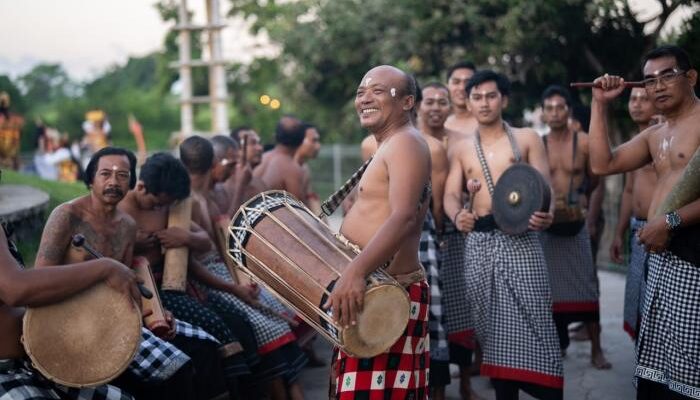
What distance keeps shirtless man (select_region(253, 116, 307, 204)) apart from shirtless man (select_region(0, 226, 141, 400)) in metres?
3.93

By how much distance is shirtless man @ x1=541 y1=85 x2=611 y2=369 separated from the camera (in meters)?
7.23

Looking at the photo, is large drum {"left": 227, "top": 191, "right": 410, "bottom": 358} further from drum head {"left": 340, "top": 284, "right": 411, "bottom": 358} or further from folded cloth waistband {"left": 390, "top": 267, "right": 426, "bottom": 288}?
folded cloth waistband {"left": 390, "top": 267, "right": 426, "bottom": 288}

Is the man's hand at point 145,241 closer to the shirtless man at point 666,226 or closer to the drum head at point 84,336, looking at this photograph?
the drum head at point 84,336

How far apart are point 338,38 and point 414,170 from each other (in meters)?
14.9

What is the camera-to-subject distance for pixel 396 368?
4.07 m

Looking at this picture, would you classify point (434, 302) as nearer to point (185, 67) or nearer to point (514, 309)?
point (514, 309)

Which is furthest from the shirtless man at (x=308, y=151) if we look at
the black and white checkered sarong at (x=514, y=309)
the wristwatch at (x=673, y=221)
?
the wristwatch at (x=673, y=221)

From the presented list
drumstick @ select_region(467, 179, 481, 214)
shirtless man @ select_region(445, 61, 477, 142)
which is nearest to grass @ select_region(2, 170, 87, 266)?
drumstick @ select_region(467, 179, 481, 214)

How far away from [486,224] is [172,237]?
6.80 feet

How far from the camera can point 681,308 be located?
4.59 meters

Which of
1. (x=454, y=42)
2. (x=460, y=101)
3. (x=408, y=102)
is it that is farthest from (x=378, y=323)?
(x=454, y=42)

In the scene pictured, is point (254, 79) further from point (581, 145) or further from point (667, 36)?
point (581, 145)

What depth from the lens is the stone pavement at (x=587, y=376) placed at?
6480mm

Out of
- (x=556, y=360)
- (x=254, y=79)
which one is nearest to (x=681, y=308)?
(x=556, y=360)
